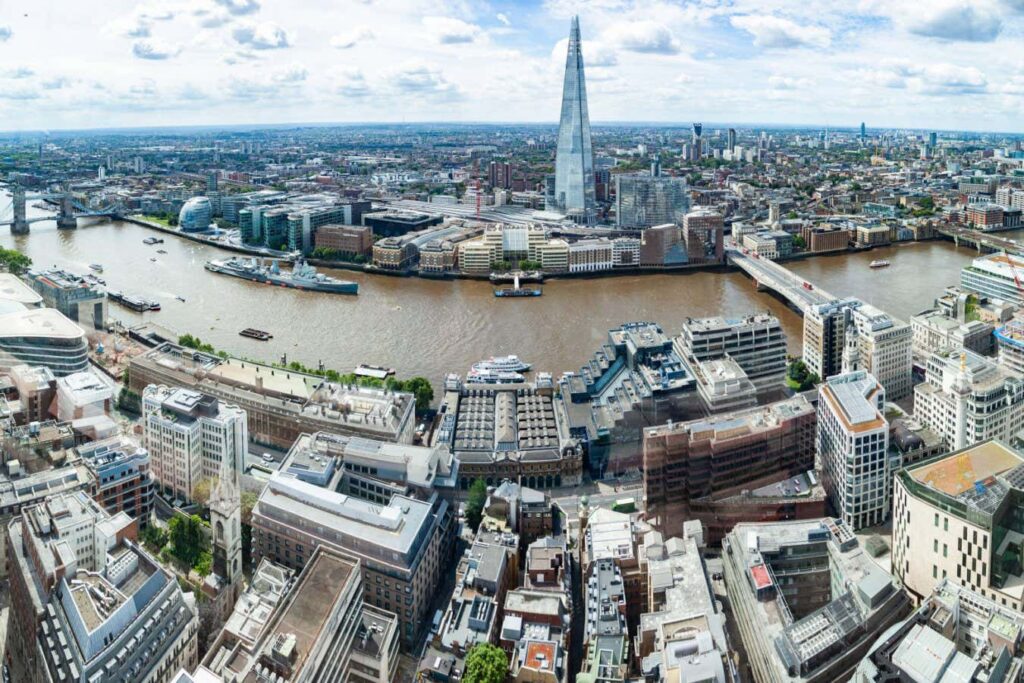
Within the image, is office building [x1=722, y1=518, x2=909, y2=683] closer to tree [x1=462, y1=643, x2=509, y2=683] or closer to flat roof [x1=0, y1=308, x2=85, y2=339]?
tree [x1=462, y1=643, x2=509, y2=683]

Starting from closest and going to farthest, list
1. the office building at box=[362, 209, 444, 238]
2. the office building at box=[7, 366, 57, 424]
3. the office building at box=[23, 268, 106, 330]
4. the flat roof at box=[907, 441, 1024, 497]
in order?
the flat roof at box=[907, 441, 1024, 497] < the office building at box=[7, 366, 57, 424] < the office building at box=[23, 268, 106, 330] < the office building at box=[362, 209, 444, 238]

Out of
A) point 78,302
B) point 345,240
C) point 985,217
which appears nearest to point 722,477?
point 78,302

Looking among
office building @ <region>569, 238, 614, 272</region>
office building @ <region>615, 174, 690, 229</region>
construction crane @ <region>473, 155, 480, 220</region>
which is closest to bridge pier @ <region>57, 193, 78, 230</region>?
construction crane @ <region>473, 155, 480, 220</region>

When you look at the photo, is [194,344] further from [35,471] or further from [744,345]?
[744,345]

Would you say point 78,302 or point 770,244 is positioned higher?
point 770,244

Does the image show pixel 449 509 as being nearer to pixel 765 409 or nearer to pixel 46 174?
pixel 765 409

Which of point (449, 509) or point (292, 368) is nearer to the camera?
point (449, 509)

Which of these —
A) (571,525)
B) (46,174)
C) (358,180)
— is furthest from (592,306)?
(46,174)
